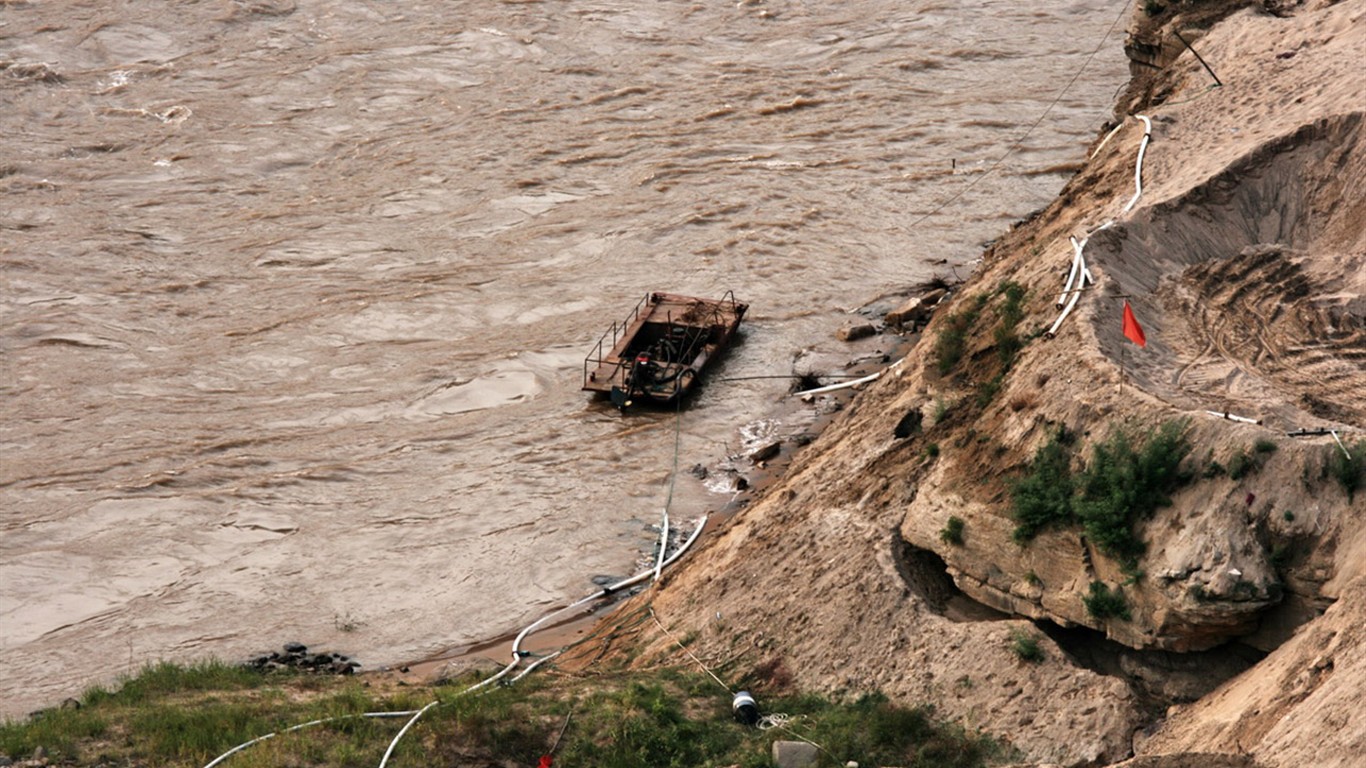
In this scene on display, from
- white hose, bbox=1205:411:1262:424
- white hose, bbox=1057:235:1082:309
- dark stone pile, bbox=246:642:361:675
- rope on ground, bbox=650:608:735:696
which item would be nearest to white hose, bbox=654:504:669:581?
rope on ground, bbox=650:608:735:696

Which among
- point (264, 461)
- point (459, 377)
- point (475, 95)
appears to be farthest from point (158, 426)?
point (475, 95)

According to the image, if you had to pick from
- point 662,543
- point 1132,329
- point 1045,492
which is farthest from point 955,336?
point 662,543

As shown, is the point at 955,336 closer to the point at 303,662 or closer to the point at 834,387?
the point at 834,387

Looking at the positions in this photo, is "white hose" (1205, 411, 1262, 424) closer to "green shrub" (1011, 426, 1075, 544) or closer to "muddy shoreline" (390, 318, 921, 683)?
"green shrub" (1011, 426, 1075, 544)

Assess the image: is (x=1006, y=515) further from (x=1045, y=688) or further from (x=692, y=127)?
(x=692, y=127)

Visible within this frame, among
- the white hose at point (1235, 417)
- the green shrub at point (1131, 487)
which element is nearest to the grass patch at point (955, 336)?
the green shrub at point (1131, 487)

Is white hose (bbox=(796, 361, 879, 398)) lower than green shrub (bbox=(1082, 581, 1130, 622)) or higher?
lower
